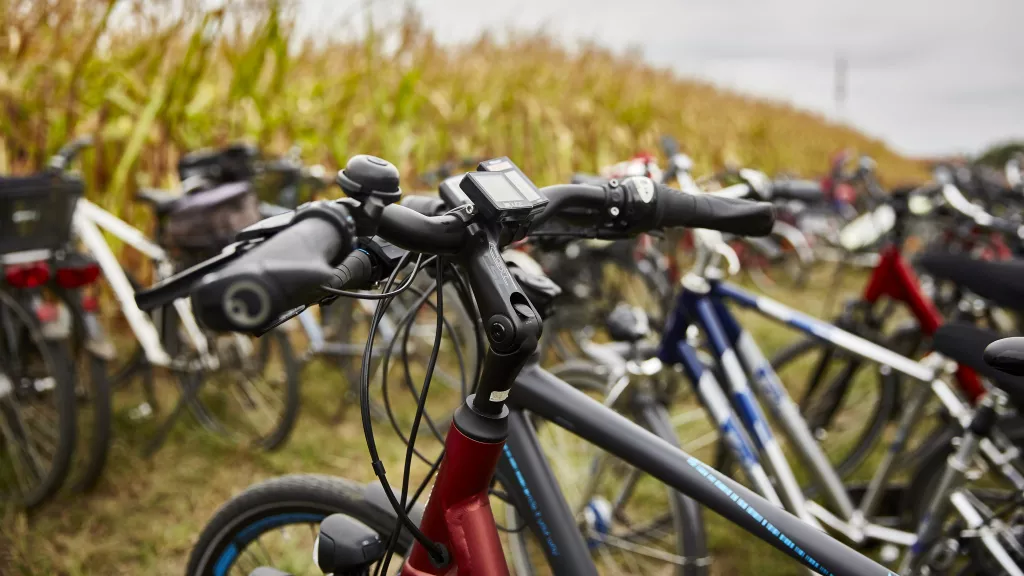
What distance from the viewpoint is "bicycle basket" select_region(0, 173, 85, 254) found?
253 cm

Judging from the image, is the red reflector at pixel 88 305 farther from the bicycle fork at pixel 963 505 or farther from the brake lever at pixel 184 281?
the bicycle fork at pixel 963 505

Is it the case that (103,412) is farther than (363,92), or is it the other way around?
(363,92)

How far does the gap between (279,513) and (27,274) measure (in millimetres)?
1866

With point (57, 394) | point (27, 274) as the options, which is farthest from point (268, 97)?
point (57, 394)

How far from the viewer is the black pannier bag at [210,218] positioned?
2787 mm

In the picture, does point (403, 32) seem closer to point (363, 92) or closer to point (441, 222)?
point (363, 92)

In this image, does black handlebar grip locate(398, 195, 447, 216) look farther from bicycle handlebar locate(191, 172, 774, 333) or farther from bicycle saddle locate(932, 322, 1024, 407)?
bicycle saddle locate(932, 322, 1024, 407)

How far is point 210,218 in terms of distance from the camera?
9.14 ft

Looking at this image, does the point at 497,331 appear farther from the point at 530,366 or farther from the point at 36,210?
the point at 36,210

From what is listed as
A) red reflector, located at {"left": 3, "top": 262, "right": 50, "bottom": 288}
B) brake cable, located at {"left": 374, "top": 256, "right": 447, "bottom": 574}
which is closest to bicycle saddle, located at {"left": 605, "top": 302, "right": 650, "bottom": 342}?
brake cable, located at {"left": 374, "top": 256, "right": 447, "bottom": 574}

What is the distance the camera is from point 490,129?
5336mm

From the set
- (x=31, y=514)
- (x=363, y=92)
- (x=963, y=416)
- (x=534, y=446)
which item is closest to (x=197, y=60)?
(x=363, y=92)

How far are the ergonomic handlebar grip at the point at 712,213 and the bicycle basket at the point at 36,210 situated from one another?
238 cm

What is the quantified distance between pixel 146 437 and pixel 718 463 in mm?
2460
